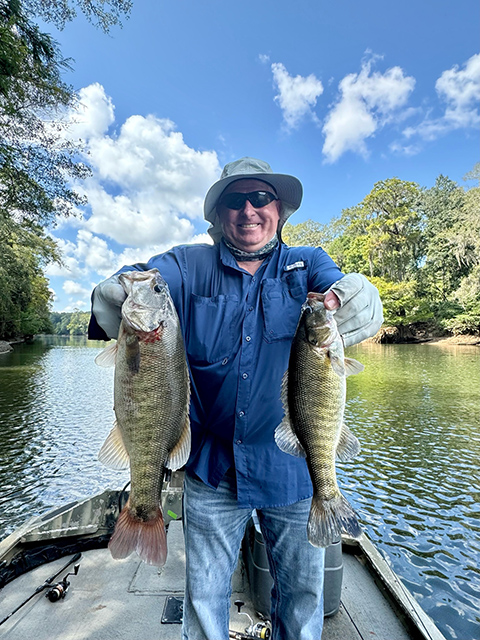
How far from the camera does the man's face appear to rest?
2219 millimetres

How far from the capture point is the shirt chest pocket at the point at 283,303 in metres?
2.05

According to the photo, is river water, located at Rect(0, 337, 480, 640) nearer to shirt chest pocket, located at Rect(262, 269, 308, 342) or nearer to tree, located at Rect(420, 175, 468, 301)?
shirt chest pocket, located at Rect(262, 269, 308, 342)

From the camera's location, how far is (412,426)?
39.1 ft

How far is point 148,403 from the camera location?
181 centimetres

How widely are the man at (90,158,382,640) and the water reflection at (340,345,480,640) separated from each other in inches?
157

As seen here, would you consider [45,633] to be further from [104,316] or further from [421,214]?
[421,214]

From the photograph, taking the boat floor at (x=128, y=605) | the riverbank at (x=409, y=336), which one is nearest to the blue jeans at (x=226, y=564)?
the boat floor at (x=128, y=605)

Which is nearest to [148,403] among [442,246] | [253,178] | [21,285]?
[253,178]

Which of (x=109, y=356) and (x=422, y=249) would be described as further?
(x=422, y=249)

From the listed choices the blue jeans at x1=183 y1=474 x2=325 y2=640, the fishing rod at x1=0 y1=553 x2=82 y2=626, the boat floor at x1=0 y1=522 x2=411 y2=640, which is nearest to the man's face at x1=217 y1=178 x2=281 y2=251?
the blue jeans at x1=183 y1=474 x2=325 y2=640

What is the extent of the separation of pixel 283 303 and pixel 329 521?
1101 millimetres

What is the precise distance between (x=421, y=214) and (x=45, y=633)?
48.0 metres

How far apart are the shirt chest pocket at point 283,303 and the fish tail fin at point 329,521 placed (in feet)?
2.74

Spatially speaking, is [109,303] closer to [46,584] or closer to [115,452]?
[115,452]
